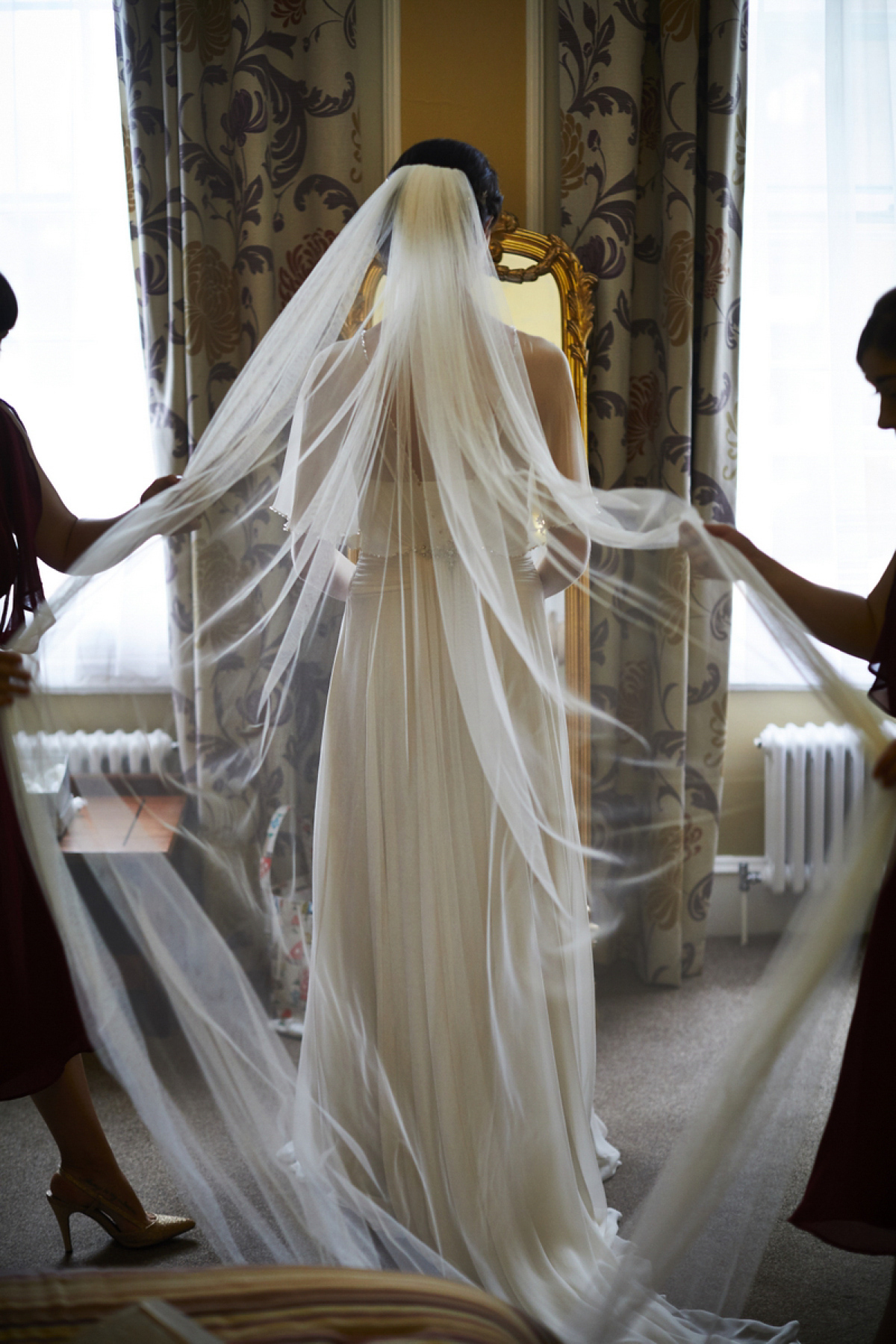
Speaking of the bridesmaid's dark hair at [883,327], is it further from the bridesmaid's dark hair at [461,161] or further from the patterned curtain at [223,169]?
the patterned curtain at [223,169]

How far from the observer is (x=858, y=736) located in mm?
1123

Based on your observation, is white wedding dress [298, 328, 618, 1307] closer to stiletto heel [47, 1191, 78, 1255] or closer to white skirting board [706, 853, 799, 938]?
white skirting board [706, 853, 799, 938]

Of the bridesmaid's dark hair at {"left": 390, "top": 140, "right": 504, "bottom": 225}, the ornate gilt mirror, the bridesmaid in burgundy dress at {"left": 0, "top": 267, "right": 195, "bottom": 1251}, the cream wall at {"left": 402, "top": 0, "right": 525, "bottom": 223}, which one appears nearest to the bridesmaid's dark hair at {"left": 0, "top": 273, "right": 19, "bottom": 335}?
the bridesmaid in burgundy dress at {"left": 0, "top": 267, "right": 195, "bottom": 1251}

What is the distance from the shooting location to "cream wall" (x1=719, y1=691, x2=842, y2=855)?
1.28 m

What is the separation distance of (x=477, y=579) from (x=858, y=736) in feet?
1.70

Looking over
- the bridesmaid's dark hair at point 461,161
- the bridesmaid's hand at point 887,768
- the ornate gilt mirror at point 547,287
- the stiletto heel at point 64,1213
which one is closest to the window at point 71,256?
the ornate gilt mirror at point 547,287

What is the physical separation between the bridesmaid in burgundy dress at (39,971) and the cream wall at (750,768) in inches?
35.8

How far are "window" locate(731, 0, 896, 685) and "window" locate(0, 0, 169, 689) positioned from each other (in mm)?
1699

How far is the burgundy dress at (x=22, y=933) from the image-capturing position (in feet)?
4.44

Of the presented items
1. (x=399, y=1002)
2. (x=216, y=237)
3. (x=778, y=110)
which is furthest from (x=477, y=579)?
(x=778, y=110)

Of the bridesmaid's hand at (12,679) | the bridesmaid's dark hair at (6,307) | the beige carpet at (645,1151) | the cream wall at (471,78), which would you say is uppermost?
the cream wall at (471,78)

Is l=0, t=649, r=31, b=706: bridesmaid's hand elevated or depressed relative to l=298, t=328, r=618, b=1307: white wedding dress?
elevated

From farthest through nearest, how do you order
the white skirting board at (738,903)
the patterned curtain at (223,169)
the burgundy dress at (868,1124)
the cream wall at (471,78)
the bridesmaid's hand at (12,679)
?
1. the cream wall at (471,78)
2. the patterned curtain at (223,169)
3. the bridesmaid's hand at (12,679)
4. the white skirting board at (738,903)
5. the burgundy dress at (868,1124)

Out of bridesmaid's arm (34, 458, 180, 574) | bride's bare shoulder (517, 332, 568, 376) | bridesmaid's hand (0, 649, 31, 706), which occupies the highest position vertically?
bride's bare shoulder (517, 332, 568, 376)
